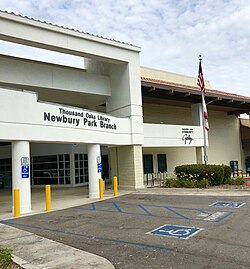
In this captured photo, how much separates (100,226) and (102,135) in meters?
9.30

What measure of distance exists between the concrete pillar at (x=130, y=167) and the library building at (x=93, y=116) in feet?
0.21

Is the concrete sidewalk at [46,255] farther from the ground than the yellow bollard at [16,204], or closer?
closer

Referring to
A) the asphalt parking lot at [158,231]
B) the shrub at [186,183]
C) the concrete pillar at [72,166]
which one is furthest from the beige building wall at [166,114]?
the asphalt parking lot at [158,231]

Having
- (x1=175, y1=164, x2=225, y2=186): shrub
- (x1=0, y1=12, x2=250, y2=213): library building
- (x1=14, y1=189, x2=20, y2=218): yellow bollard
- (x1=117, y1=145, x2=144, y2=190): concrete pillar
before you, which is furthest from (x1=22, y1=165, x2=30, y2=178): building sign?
(x1=175, y1=164, x2=225, y2=186): shrub

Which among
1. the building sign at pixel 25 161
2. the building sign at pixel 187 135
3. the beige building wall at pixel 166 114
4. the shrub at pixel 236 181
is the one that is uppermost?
the beige building wall at pixel 166 114

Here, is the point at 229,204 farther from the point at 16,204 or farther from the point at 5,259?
the point at 5,259

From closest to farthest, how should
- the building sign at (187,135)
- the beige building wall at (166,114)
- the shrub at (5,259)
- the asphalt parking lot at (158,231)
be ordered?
the shrub at (5,259) → the asphalt parking lot at (158,231) → the building sign at (187,135) → the beige building wall at (166,114)

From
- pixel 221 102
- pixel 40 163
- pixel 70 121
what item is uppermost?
pixel 221 102

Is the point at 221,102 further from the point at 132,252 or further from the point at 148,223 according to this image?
the point at 132,252

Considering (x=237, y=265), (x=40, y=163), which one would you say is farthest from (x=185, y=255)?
(x=40, y=163)

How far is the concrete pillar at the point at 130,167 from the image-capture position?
21.0m

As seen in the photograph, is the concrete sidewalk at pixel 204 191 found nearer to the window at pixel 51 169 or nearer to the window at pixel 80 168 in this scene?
the window at pixel 80 168

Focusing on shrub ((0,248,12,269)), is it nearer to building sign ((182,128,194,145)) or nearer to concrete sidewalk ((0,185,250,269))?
concrete sidewalk ((0,185,250,269))

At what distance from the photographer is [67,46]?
1812 centimetres
